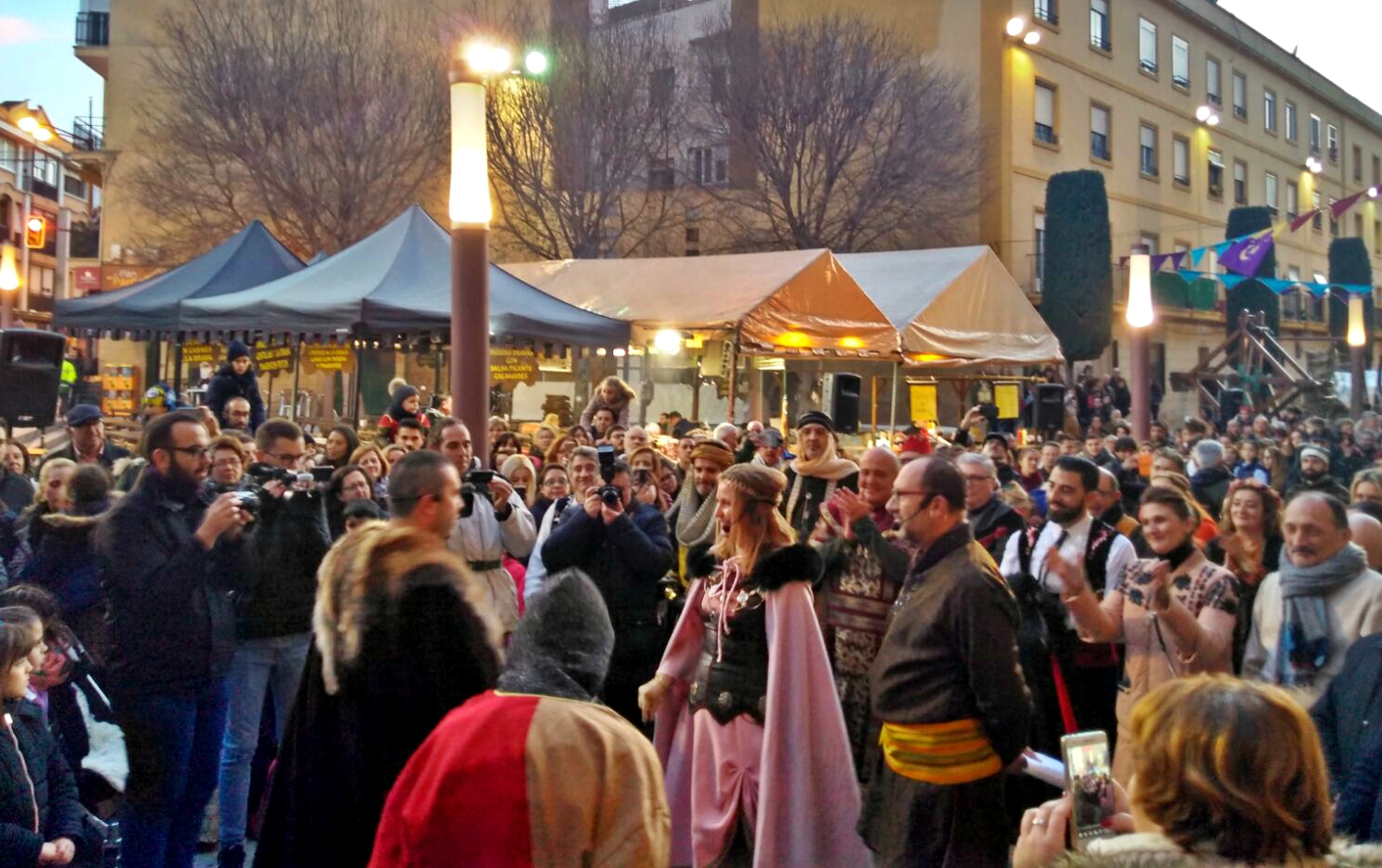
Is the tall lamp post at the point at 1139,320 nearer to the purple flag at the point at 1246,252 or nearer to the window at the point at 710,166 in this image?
the purple flag at the point at 1246,252

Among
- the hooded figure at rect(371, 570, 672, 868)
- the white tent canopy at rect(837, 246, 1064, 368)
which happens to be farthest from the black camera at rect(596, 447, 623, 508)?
the white tent canopy at rect(837, 246, 1064, 368)

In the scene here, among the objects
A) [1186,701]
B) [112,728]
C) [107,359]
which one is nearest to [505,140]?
[107,359]

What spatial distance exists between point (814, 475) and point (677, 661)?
6.63ft

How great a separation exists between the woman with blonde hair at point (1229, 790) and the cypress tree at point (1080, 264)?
3175cm

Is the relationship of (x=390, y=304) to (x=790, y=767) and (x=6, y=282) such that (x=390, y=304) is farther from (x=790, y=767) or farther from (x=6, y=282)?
(x=790, y=767)

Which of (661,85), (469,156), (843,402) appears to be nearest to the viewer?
(469,156)

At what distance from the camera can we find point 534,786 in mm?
2234

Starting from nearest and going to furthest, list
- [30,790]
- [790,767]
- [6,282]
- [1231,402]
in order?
[30,790]
[790,767]
[6,282]
[1231,402]

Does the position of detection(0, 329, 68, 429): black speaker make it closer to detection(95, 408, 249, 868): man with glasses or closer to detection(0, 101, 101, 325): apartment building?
detection(95, 408, 249, 868): man with glasses

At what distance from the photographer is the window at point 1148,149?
3803 centimetres

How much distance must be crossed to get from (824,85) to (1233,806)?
27.8 metres

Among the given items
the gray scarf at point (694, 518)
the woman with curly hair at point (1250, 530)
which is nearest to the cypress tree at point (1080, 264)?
the gray scarf at point (694, 518)

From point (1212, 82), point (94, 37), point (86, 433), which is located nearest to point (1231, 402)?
point (1212, 82)

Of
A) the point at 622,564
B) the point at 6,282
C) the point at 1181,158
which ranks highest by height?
the point at 1181,158
